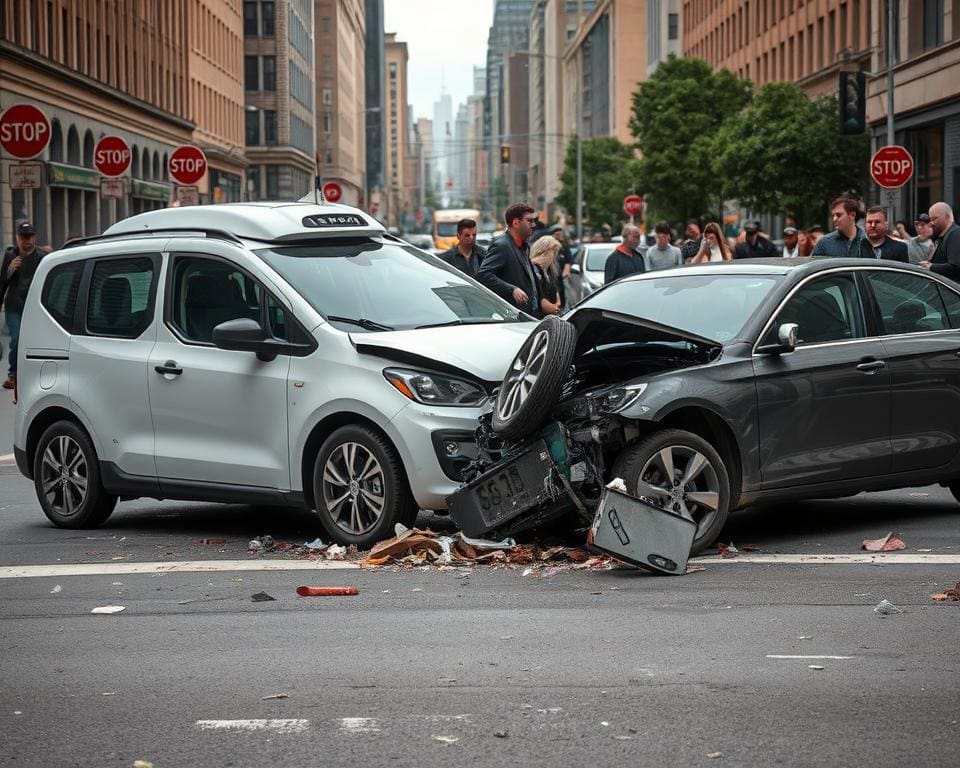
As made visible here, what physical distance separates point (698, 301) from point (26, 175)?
12.8 metres

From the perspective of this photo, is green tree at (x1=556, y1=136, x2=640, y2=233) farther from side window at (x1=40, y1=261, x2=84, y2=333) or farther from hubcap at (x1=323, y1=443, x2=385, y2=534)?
hubcap at (x1=323, y1=443, x2=385, y2=534)

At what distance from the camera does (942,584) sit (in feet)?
25.1

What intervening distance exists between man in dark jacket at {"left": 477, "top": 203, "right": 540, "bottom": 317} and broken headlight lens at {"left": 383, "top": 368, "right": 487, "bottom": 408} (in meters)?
6.29

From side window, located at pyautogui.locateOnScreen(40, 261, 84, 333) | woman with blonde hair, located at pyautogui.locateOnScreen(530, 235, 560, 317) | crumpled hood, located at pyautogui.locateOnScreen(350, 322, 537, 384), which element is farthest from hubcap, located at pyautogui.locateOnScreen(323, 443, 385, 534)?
woman with blonde hair, located at pyautogui.locateOnScreen(530, 235, 560, 317)

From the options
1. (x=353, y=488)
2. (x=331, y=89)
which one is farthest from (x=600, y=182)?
(x=353, y=488)

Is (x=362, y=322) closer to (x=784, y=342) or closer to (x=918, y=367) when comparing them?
(x=784, y=342)

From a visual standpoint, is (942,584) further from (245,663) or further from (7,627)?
(7,627)

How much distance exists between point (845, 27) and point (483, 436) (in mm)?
54558

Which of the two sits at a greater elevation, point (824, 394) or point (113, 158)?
point (113, 158)

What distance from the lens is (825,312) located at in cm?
939

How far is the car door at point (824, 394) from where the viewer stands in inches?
347

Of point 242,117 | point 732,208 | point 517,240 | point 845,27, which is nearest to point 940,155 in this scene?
point 845,27

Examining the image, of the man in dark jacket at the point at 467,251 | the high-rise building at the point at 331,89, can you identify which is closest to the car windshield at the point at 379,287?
the man in dark jacket at the point at 467,251

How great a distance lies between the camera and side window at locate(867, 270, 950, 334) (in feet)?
31.9
